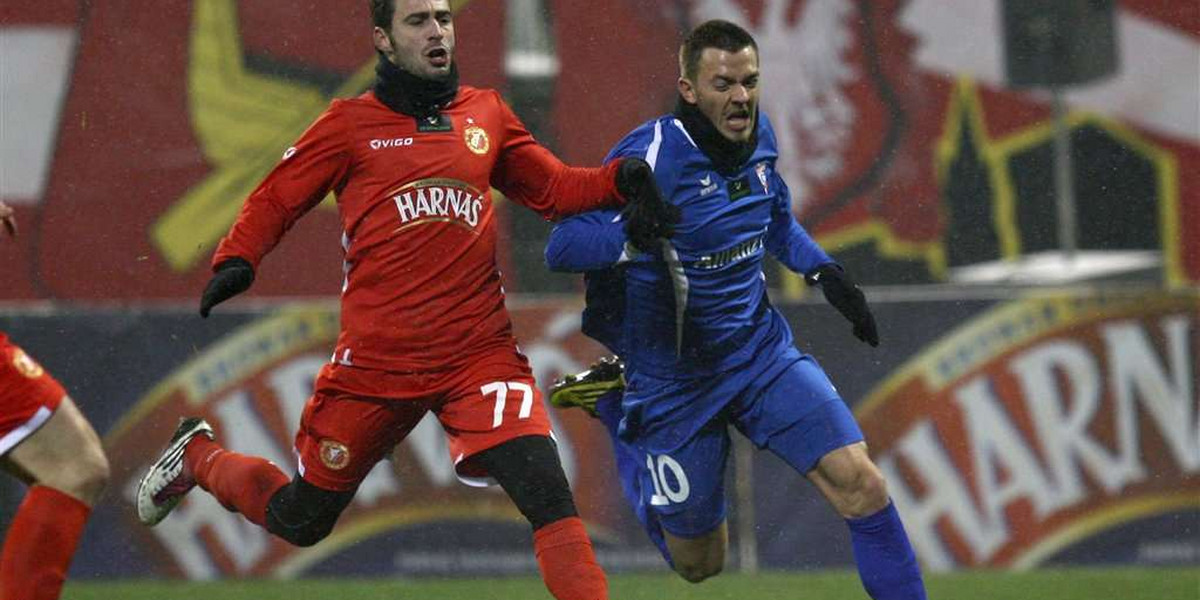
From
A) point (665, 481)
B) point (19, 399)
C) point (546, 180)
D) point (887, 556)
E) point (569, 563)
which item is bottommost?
point (665, 481)

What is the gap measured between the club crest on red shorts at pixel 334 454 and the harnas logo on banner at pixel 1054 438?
3412 millimetres

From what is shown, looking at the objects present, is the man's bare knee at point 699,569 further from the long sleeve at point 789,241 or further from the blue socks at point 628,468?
the long sleeve at point 789,241

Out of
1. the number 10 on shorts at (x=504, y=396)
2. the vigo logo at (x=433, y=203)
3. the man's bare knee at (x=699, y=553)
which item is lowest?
the man's bare knee at (x=699, y=553)

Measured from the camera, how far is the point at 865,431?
28.1ft

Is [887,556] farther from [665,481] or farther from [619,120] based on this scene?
[619,120]

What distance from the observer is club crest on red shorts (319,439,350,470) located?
5.72 metres

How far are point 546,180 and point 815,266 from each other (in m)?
→ 0.90

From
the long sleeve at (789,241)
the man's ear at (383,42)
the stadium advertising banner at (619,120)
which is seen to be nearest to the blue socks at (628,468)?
the long sleeve at (789,241)

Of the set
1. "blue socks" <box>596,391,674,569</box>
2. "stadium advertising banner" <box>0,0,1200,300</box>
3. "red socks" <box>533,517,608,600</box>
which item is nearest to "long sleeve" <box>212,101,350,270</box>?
"red socks" <box>533,517,608,600</box>

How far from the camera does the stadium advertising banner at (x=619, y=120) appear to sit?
10.4 meters

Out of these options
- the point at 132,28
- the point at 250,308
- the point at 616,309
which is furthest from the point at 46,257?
the point at 616,309

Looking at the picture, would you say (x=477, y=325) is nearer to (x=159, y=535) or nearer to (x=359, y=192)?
(x=359, y=192)

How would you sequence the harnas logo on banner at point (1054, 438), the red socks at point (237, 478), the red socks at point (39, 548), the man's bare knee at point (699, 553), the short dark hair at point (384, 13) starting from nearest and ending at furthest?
the red socks at point (39, 548)
the short dark hair at point (384, 13)
the red socks at point (237, 478)
the man's bare knee at point (699, 553)
the harnas logo on banner at point (1054, 438)

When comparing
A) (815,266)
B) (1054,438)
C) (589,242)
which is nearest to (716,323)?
(815,266)
